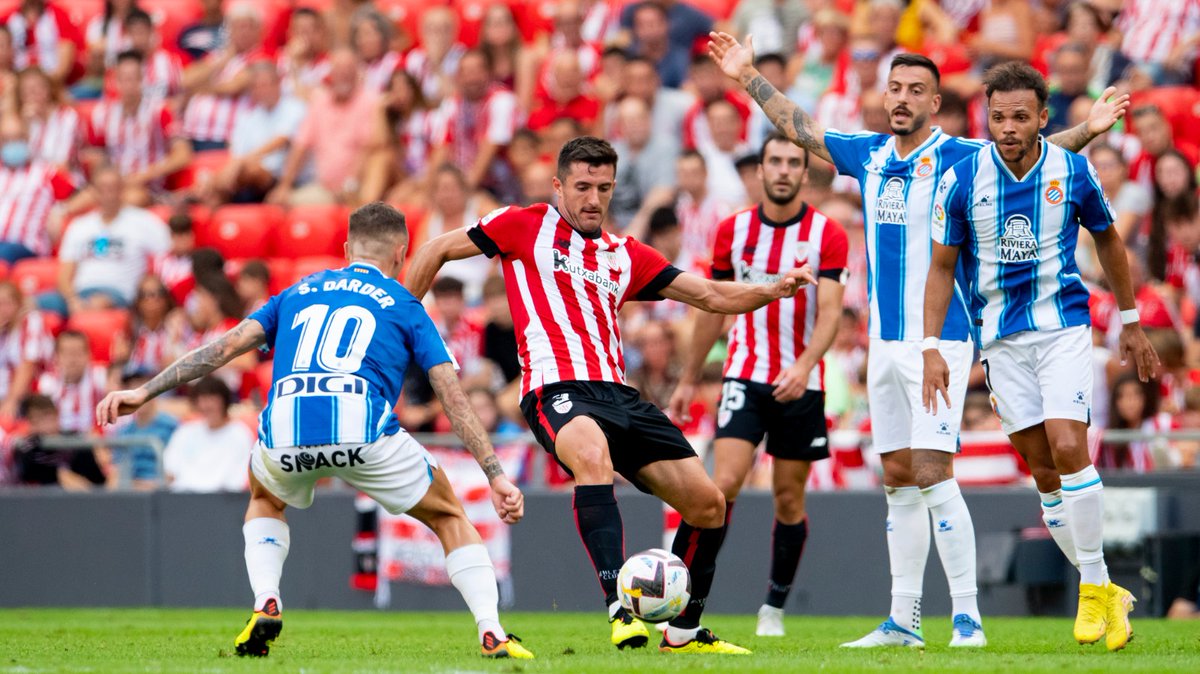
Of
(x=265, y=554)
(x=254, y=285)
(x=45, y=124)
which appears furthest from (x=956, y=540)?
(x=45, y=124)

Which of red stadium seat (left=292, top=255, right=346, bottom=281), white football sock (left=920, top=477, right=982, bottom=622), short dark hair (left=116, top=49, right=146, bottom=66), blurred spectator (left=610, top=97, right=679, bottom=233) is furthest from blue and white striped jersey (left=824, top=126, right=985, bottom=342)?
short dark hair (left=116, top=49, right=146, bottom=66)

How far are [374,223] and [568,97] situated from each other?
9706 millimetres

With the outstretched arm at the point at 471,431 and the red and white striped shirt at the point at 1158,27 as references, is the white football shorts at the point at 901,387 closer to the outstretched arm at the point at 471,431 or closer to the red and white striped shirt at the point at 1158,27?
the outstretched arm at the point at 471,431

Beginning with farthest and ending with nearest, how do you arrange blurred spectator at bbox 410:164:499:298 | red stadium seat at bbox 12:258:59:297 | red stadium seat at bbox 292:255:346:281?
red stadium seat at bbox 12:258:59:297, red stadium seat at bbox 292:255:346:281, blurred spectator at bbox 410:164:499:298

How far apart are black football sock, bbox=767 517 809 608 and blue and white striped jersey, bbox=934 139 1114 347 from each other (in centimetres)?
236

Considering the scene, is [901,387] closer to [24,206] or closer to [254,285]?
[254,285]

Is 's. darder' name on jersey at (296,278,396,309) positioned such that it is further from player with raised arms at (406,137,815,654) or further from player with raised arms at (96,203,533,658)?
player with raised arms at (406,137,815,654)

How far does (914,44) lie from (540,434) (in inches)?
381

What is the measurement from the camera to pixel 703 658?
7.42m

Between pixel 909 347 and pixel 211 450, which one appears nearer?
pixel 909 347

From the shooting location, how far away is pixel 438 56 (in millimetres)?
18094

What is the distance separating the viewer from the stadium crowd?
13688 millimetres

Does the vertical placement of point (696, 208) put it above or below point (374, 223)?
above

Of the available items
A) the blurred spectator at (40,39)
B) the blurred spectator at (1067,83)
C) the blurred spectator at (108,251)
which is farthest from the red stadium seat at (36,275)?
the blurred spectator at (1067,83)
